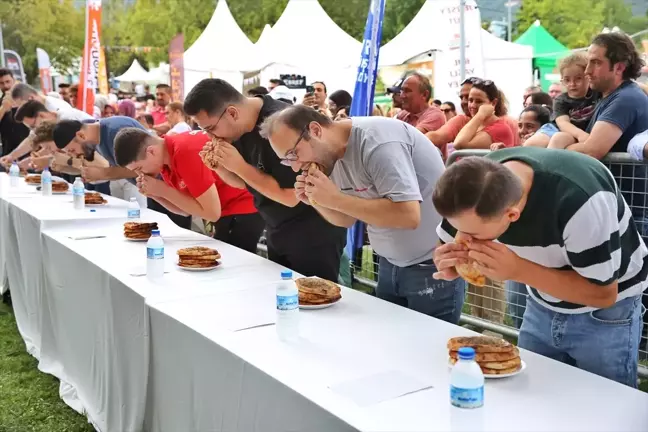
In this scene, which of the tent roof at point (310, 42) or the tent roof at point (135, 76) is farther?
the tent roof at point (135, 76)

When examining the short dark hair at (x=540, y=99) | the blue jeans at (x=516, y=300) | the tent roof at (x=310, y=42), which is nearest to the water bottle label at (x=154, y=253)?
the blue jeans at (x=516, y=300)

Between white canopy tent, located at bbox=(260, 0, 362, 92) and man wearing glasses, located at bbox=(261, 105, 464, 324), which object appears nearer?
man wearing glasses, located at bbox=(261, 105, 464, 324)

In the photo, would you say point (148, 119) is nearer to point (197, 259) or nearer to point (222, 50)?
point (222, 50)

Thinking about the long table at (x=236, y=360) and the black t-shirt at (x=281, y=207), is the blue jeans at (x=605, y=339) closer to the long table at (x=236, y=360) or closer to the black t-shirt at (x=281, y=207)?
the long table at (x=236, y=360)

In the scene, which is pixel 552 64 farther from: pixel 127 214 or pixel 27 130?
pixel 127 214

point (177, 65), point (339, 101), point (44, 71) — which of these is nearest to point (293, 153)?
point (339, 101)

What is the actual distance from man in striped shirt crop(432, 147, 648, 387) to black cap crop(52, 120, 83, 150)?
3420 millimetres

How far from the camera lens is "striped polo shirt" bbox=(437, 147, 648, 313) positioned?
150 centimetres

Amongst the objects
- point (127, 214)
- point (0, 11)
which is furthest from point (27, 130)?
point (0, 11)

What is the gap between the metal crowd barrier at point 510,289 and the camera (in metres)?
2.80

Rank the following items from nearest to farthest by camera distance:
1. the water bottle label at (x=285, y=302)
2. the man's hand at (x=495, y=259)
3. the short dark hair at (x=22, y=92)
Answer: the man's hand at (x=495, y=259)
the water bottle label at (x=285, y=302)
the short dark hair at (x=22, y=92)

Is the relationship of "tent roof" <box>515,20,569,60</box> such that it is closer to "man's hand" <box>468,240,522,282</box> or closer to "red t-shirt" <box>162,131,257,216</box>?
"red t-shirt" <box>162,131,257,216</box>

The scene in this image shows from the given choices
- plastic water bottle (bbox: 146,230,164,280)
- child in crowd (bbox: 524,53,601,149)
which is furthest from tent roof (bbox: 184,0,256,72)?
plastic water bottle (bbox: 146,230,164,280)

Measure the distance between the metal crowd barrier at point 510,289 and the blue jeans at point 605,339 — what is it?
3.77 ft
